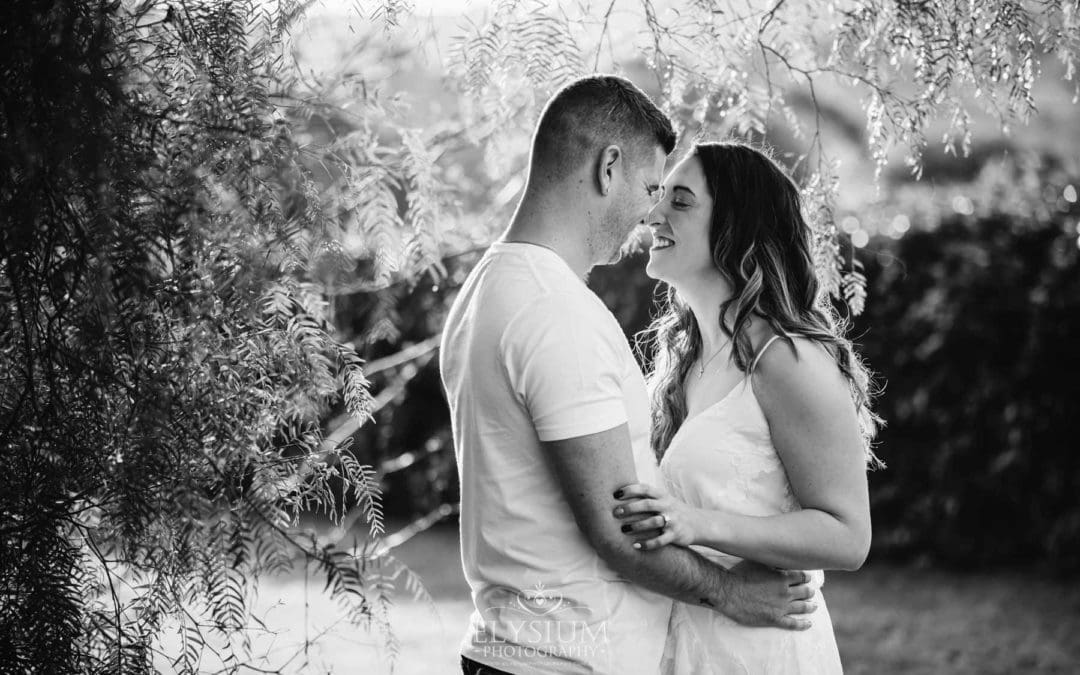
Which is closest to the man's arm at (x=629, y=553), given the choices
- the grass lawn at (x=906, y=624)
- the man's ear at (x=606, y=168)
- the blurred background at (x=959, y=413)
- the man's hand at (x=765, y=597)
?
the man's hand at (x=765, y=597)

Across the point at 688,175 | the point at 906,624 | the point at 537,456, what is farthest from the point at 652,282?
the point at 537,456

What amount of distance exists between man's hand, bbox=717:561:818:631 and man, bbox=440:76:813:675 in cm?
7

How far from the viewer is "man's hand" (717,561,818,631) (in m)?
2.31

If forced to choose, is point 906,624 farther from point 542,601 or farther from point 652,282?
point 542,601

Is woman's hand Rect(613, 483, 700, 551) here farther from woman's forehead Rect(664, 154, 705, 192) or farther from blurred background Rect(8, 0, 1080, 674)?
woman's forehead Rect(664, 154, 705, 192)

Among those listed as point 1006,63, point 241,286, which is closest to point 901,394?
point 1006,63

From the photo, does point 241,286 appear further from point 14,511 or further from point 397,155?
point 397,155

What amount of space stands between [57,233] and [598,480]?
1.12m

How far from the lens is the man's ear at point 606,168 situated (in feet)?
7.11

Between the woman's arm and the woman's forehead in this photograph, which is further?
the woman's forehead

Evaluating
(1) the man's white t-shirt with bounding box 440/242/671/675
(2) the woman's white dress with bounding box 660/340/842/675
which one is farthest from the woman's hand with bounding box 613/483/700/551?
(2) the woman's white dress with bounding box 660/340/842/675

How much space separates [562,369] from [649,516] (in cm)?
36

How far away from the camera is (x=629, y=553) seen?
200cm

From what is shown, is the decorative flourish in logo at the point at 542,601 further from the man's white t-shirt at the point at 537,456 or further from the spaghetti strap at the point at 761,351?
the spaghetti strap at the point at 761,351
